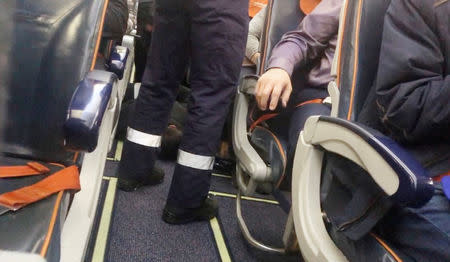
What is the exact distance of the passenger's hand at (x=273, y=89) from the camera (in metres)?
1.08

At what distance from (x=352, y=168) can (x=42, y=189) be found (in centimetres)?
54

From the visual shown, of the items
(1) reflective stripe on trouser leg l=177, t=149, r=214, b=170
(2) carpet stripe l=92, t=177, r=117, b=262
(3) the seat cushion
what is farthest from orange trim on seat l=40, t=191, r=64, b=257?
(1) reflective stripe on trouser leg l=177, t=149, r=214, b=170

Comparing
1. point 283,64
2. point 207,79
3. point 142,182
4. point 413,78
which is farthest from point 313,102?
point 142,182

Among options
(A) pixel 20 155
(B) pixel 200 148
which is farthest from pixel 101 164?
(B) pixel 200 148

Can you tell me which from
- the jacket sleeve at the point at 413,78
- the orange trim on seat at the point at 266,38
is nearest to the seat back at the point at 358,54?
the jacket sleeve at the point at 413,78

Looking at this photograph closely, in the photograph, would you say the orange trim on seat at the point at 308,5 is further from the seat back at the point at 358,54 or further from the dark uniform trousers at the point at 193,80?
the seat back at the point at 358,54

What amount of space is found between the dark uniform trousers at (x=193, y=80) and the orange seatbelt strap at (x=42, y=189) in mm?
650

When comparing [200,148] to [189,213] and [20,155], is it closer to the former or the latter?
[189,213]

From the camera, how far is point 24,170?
701 mm

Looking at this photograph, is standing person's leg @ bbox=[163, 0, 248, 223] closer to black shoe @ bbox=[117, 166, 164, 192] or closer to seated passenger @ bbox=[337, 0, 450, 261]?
black shoe @ bbox=[117, 166, 164, 192]

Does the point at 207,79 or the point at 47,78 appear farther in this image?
the point at 207,79

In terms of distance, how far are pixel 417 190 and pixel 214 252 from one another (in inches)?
36.3

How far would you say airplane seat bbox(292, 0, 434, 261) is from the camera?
529 mm

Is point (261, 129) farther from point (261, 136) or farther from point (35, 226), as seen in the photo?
point (35, 226)
